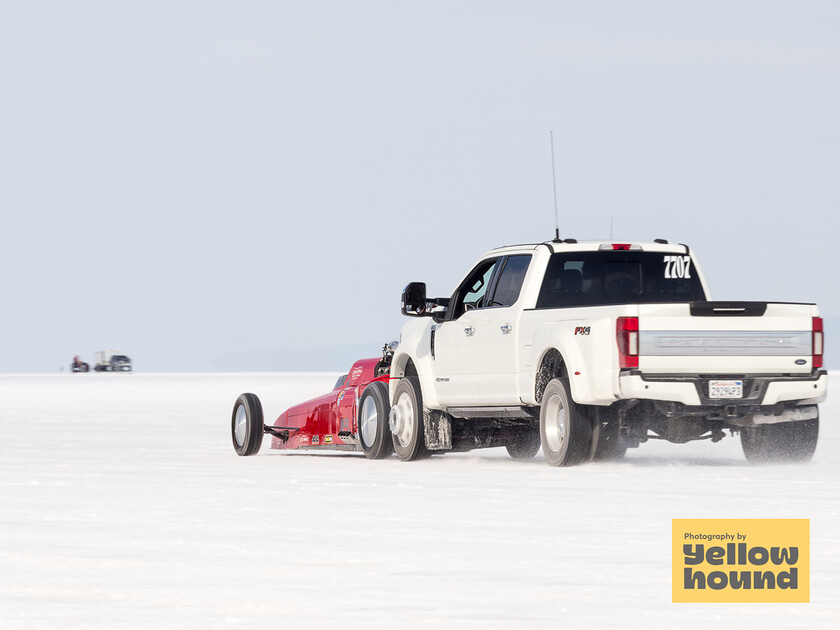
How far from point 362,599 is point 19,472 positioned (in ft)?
28.6

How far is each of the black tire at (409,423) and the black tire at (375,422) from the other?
0.08m

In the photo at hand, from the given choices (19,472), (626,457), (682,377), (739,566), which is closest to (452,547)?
(739,566)

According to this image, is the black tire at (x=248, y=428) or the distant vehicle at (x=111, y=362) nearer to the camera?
the black tire at (x=248, y=428)

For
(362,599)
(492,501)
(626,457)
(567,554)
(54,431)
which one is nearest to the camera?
(362,599)

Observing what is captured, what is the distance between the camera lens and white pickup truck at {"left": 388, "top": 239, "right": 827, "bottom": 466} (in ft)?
49.1

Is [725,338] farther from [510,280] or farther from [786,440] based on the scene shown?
[510,280]

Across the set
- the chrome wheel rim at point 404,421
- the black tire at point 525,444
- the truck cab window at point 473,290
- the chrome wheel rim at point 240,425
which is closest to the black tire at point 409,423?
the chrome wheel rim at point 404,421

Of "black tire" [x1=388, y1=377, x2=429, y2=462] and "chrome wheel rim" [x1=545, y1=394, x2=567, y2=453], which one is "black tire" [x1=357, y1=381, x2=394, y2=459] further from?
"chrome wheel rim" [x1=545, y1=394, x2=567, y2=453]

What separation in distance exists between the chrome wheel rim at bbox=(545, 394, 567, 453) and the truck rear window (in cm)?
116

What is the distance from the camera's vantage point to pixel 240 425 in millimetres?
19000

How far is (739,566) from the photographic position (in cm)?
707

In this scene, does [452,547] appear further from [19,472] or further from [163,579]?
[19,472]

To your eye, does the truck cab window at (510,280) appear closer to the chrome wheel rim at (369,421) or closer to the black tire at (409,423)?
the black tire at (409,423)

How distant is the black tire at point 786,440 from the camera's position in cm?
1617
